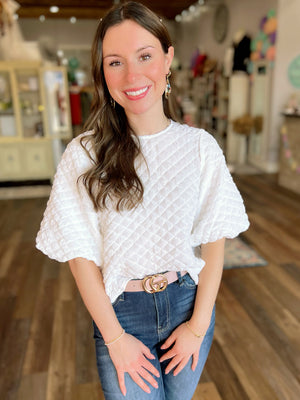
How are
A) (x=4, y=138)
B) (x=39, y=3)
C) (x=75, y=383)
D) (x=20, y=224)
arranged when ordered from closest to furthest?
(x=75, y=383)
(x=20, y=224)
(x=4, y=138)
(x=39, y=3)

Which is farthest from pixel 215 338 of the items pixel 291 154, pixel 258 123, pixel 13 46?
pixel 13 46

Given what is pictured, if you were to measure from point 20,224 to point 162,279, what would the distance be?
10.3ft

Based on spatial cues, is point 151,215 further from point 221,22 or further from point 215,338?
point 221,22

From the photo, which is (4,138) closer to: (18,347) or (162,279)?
(18,347)

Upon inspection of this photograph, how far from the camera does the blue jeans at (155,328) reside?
0.93m

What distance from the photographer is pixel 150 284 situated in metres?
0.93

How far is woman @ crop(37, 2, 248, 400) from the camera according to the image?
900 mm

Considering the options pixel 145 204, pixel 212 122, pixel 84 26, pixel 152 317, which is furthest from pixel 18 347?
pixel 84 26

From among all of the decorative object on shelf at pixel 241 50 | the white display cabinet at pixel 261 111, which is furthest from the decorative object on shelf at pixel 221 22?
the white display cabinet at pixel 261 111

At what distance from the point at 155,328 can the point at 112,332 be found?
12 centimetres

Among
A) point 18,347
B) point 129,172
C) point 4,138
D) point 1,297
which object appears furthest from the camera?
point 4,138

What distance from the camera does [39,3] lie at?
7.50 meters

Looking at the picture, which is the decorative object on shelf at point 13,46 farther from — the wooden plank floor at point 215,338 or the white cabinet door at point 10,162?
the wooden plank floor at point 215,338

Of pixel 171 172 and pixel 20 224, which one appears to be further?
pixel 20 224
